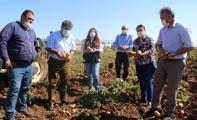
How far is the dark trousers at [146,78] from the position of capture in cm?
936

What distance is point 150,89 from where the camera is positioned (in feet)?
30.8

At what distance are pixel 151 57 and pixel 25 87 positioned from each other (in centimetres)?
264

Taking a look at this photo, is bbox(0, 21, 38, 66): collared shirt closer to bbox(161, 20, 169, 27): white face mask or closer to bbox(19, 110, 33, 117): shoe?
bbox(19, 110, 33, 117): shoe

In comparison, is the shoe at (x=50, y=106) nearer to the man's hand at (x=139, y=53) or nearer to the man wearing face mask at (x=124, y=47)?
the man's hand at (x=139, y=53)

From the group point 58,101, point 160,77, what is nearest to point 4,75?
point 58,101

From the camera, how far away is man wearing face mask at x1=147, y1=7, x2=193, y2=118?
764 cm

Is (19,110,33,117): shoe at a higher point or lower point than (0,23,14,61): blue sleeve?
lower

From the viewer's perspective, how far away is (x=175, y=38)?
7.76m

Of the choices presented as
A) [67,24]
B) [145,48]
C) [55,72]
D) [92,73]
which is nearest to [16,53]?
[55,72]

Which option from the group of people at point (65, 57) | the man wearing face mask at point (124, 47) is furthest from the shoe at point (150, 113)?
the man wearing face mask at point (124, 47)

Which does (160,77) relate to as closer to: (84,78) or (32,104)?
(32,104)

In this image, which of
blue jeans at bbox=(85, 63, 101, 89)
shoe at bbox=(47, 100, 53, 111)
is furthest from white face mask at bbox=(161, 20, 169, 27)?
blue jeans at bbox=(85, 63, 101, 89)

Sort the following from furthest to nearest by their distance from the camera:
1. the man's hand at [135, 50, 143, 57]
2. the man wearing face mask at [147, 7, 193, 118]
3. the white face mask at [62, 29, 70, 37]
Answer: the man's hand at [135, 50, 143, 57] < the white face mask at [62, 29, 70, 37] < the man wearing face mask at [147, 7, 193, 118]

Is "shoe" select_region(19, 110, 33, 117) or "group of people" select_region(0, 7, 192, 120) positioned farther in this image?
"shoe" select_region(19, 110, 33, 117)
